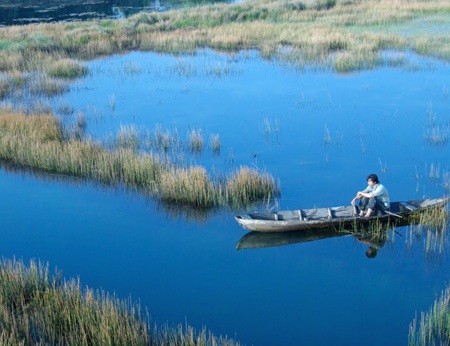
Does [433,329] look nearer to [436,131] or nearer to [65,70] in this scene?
[436,131]

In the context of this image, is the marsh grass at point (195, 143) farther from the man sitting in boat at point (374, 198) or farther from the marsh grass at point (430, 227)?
the marsh grass at point (430, 227)

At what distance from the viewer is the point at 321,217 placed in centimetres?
1145

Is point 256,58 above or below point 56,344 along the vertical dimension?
above

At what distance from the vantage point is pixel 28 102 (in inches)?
789

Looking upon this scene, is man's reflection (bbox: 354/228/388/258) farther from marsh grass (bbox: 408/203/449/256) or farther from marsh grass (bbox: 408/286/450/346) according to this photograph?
marsh grass (bbox: 408/286/450/346)

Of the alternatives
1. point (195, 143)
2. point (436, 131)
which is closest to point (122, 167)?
point (195, 143)

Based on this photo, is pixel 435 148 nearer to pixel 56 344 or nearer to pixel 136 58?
pixel 56 344

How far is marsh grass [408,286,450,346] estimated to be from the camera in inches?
326

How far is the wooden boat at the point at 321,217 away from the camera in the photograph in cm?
1114

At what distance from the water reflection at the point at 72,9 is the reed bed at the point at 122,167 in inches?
944

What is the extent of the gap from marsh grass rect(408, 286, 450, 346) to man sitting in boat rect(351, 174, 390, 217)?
2.85 meters

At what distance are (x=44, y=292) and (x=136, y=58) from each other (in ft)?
65.3

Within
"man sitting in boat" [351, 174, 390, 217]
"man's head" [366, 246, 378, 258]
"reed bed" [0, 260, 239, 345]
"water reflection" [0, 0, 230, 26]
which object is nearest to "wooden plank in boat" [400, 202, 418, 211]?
"man sitting in boat" [351, 174, 390, 217]

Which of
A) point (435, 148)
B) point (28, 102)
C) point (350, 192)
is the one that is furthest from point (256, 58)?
point (350, 192)
